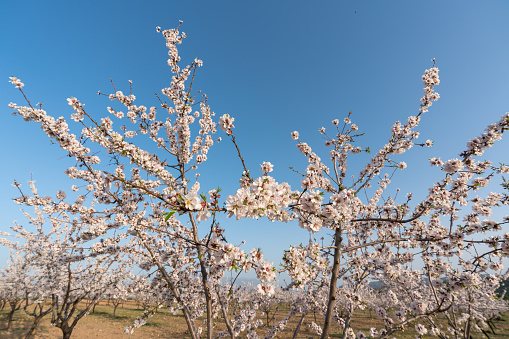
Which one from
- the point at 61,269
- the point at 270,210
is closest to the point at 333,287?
the point at 270,210

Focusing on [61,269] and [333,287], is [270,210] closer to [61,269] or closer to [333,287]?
[333,287]

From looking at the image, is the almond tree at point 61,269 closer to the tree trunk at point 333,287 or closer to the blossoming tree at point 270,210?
the blossoming tree at point 270,210

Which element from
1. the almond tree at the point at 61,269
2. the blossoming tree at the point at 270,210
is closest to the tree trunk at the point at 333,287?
the blossoming tree at the point at 270,210

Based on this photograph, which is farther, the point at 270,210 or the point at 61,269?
the point at 61,269

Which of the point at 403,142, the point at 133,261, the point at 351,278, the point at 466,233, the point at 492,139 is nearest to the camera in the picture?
the point at 492,139

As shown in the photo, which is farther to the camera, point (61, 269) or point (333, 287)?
point (61, 269)

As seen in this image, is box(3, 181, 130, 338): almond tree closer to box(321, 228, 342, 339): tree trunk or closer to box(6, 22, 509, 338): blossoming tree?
box(6, 22, 509, 338): blossoming tree

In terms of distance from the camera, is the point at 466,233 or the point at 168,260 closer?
the point at 466,233

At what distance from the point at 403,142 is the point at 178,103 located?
6420 millimetres

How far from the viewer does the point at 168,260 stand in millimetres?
5934

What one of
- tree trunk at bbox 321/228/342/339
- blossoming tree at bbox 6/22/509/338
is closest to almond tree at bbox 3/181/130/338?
blossoming tree at bbox 6/22/509/338

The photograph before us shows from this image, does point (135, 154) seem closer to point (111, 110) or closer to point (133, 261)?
point (111, 110)

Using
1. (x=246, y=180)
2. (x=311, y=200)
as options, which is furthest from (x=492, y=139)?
(x=246, y=180)

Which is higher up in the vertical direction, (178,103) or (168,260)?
(178,103)
